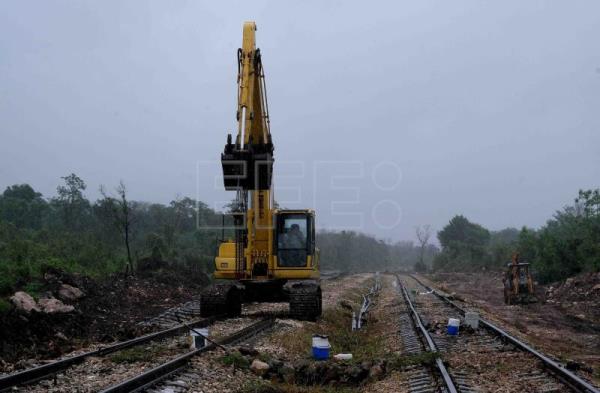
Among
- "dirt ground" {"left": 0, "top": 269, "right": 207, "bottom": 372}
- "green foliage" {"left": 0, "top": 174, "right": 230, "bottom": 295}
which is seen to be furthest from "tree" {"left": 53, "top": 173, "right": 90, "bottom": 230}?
"dirt ground" {"left": 0, "top": 269, "right": 207, "bottom": 372}

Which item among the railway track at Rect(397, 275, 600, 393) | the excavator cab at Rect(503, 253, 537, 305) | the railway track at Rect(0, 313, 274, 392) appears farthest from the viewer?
the excavator cab at Rect(503, 253, 537, 305)

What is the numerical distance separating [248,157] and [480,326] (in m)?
7.15

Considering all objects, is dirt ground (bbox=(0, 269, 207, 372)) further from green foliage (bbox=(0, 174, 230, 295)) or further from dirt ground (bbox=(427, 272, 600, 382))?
dirt ground (bbox=(427, 272, 600, 382))

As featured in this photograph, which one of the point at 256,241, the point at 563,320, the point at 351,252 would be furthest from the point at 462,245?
the point at 256,241

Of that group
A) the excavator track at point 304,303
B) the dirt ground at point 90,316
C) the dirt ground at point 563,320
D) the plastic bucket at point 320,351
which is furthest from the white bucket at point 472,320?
the dirt ground at point 90,316

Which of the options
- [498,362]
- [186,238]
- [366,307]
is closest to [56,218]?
[186,238]

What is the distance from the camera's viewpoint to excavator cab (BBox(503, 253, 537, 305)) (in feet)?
77.9

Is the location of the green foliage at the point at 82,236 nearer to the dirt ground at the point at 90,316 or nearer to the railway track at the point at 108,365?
the dirt ground at the point at 90,316

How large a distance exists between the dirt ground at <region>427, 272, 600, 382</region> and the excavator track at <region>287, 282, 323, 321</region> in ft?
15.8

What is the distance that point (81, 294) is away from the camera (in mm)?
15789

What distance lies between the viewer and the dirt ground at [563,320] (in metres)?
11.2

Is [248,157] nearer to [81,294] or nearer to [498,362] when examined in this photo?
[81,294]

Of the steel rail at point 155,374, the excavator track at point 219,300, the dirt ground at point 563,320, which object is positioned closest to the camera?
the steel rail at point 155,374

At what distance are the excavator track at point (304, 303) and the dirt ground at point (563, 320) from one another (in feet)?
15.8
